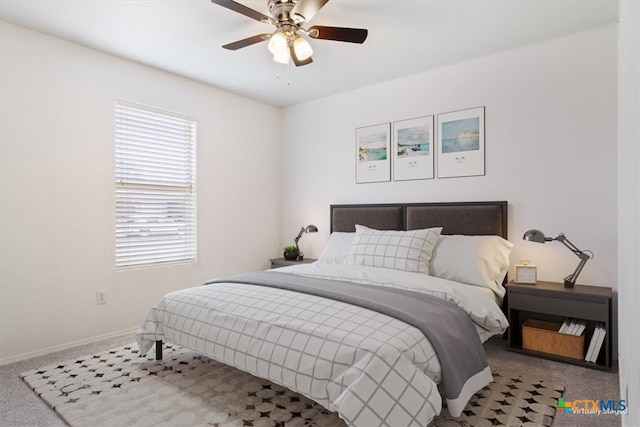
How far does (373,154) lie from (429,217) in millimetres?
1016

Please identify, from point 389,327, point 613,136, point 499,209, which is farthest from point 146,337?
point 613,136

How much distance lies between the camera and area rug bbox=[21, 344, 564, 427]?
199 centimetres

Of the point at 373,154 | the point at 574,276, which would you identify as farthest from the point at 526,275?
the point at 373,154

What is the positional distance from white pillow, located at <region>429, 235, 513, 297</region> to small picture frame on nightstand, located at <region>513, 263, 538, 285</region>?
0.36 feet

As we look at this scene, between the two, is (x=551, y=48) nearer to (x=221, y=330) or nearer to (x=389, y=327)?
(x=389, y=327)

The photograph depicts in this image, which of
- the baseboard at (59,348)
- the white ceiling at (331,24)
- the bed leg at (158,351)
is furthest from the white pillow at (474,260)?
the baseboard at (59,348)

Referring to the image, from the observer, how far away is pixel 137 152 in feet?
12.0

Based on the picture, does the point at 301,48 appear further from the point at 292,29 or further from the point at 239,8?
the point at 239,8

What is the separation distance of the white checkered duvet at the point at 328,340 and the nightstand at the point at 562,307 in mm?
341

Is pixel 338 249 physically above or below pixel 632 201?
below

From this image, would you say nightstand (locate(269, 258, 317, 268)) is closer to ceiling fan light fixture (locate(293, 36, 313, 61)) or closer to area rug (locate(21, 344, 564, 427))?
area rug (locate(21, 344, 564, 427))

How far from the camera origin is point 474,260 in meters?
2.97

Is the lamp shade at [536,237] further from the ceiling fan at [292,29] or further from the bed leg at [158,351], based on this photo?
the bed leg at [158,351]

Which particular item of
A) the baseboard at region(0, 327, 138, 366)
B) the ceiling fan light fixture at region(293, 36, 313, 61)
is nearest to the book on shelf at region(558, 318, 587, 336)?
the ceiling fan light fixture at region(293, 36, 313, 61)
